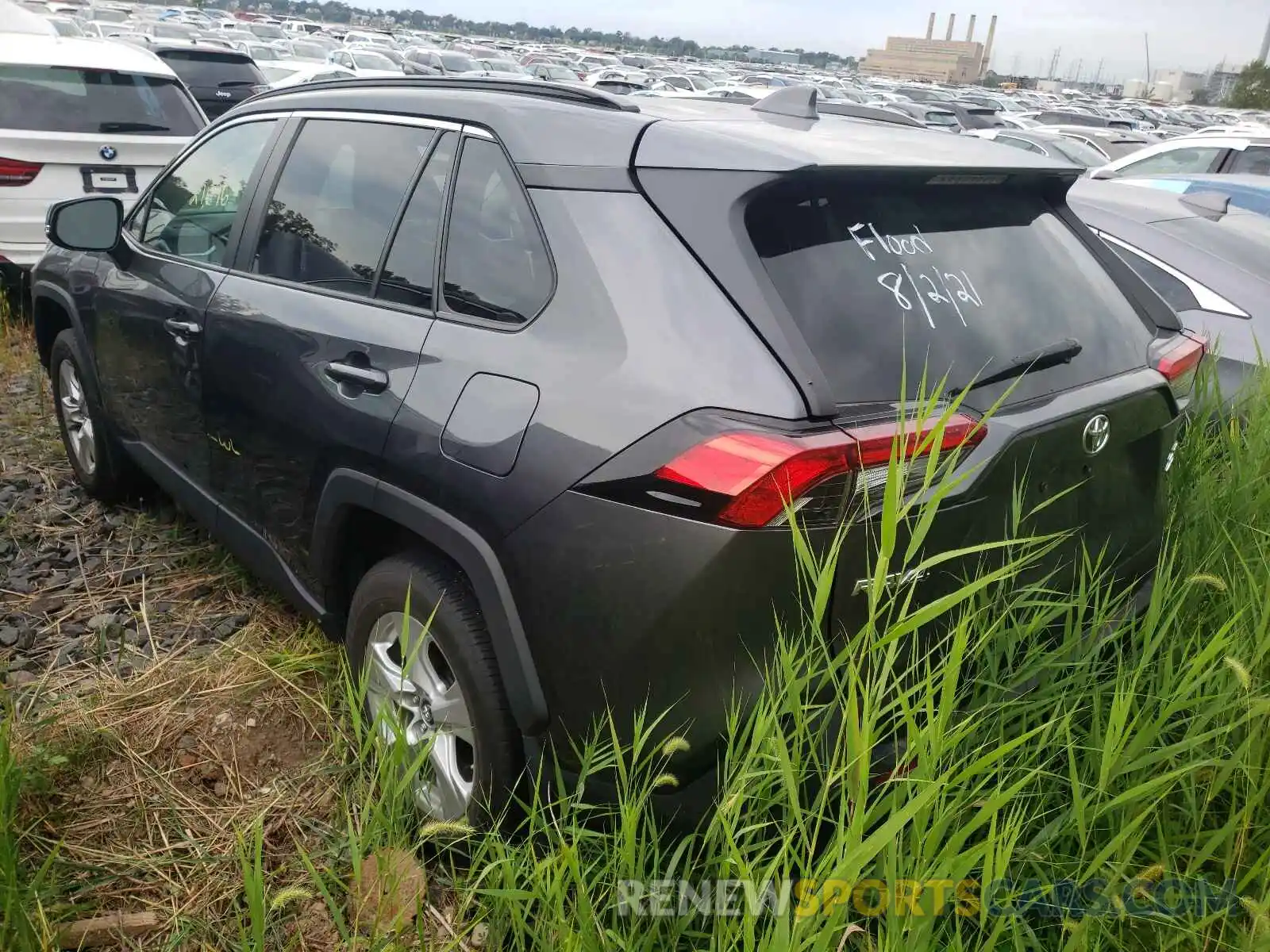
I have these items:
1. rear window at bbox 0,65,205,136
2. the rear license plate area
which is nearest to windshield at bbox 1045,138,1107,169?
rear window at bbox 0,65,205,136

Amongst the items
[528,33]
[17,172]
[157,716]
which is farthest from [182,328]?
[528,33]

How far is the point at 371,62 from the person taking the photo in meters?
26.9

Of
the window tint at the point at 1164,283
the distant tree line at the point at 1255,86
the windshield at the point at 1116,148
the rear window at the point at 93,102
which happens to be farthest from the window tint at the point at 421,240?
the distant tree line at the point at 1255,86

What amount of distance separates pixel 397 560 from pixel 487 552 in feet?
1.48

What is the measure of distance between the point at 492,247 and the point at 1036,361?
1255 millimetres

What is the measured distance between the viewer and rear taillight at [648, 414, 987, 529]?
172cm

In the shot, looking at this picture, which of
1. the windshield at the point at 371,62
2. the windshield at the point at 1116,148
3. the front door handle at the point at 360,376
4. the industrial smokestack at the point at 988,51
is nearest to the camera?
the front door handle at the point at 360,376

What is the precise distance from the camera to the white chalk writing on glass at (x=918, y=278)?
205 cm

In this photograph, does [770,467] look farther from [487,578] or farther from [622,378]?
[487,578]

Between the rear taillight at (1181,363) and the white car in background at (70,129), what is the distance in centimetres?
567

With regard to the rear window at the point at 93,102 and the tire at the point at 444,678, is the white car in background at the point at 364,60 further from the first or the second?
the tire at the point at 444,678

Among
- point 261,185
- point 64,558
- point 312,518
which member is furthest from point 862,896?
point 64,558

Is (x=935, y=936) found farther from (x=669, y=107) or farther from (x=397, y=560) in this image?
(x=669, y=107)

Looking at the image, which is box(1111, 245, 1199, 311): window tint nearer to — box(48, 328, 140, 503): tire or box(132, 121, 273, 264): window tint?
box(132, 121, 273, 264): window tint
